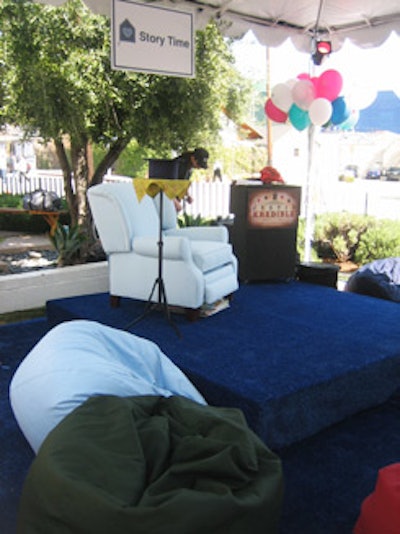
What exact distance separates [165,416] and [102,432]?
0.27 metres

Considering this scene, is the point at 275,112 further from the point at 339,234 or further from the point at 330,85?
the point at 339,234

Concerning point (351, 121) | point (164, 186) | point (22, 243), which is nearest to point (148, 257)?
point (164, 186)

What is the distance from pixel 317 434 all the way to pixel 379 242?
4.89 m

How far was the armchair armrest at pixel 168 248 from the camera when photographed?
11.9ft

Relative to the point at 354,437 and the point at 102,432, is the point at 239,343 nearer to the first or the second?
the point at 354,437

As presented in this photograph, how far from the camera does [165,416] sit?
1766 mm

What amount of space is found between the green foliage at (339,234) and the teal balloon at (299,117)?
2.25 meters

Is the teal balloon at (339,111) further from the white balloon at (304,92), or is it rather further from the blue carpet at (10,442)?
the blue carpet at (10,442)

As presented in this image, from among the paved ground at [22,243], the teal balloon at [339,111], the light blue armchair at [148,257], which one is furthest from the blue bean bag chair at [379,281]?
the paved ground at [22,243]

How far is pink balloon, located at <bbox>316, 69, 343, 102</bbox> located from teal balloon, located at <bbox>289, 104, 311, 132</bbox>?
25 centimetres

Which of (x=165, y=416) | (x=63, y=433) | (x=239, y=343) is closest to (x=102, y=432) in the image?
(x=63, y=433)

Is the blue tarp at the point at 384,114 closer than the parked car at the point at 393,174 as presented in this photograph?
Yes

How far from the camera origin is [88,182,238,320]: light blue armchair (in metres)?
3.65

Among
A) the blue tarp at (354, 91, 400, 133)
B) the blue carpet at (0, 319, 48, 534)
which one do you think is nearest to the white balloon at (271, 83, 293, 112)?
the blue tarp at (354, 91, 400, 133)
